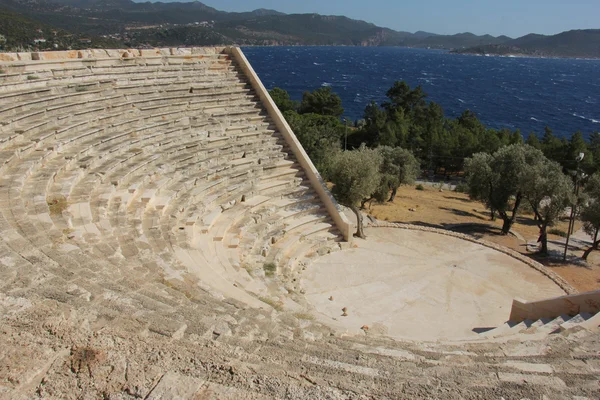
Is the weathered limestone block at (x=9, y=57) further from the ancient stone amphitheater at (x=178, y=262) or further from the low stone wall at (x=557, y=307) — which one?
the low stone wall at (x=557, y=307)

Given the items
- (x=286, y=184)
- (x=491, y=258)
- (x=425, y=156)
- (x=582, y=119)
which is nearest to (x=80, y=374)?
(x=286, y=184)

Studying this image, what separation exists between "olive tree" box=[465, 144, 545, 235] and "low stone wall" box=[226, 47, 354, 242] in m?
8.51

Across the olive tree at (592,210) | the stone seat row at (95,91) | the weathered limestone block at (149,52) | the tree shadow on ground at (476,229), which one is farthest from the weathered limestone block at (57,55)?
the olive tree at (592,210)

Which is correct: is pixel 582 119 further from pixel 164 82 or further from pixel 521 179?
pixel 164 82

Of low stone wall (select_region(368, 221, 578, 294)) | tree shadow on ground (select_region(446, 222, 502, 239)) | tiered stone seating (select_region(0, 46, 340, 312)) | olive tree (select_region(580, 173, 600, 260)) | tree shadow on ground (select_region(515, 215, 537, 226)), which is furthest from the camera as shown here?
tree shadow on ground (select_region(515, 215, 537, 226))

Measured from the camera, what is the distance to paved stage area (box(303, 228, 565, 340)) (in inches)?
411

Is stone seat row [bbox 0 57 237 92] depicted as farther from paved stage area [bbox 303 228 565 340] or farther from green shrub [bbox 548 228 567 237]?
green shrub [bbox 548 228 567 237]

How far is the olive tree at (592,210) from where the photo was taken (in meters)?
17.2

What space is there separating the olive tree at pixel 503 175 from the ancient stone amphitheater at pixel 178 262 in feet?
29.9

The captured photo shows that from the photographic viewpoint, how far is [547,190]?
1716 cm

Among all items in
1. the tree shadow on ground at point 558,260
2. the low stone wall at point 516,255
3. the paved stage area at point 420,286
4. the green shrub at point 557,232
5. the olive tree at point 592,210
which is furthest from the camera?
the green shrub at point 557,232

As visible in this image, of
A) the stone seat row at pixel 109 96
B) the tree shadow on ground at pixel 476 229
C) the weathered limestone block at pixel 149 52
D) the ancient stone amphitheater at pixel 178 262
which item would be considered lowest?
the tree shadow on ground at pixel 476 229

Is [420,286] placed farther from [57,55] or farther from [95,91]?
[57,55]

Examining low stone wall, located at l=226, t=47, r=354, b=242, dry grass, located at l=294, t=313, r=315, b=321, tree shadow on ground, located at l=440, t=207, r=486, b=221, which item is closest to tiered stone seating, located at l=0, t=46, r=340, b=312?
low stone wall, located at l=226, t=47, r=354, b=242
